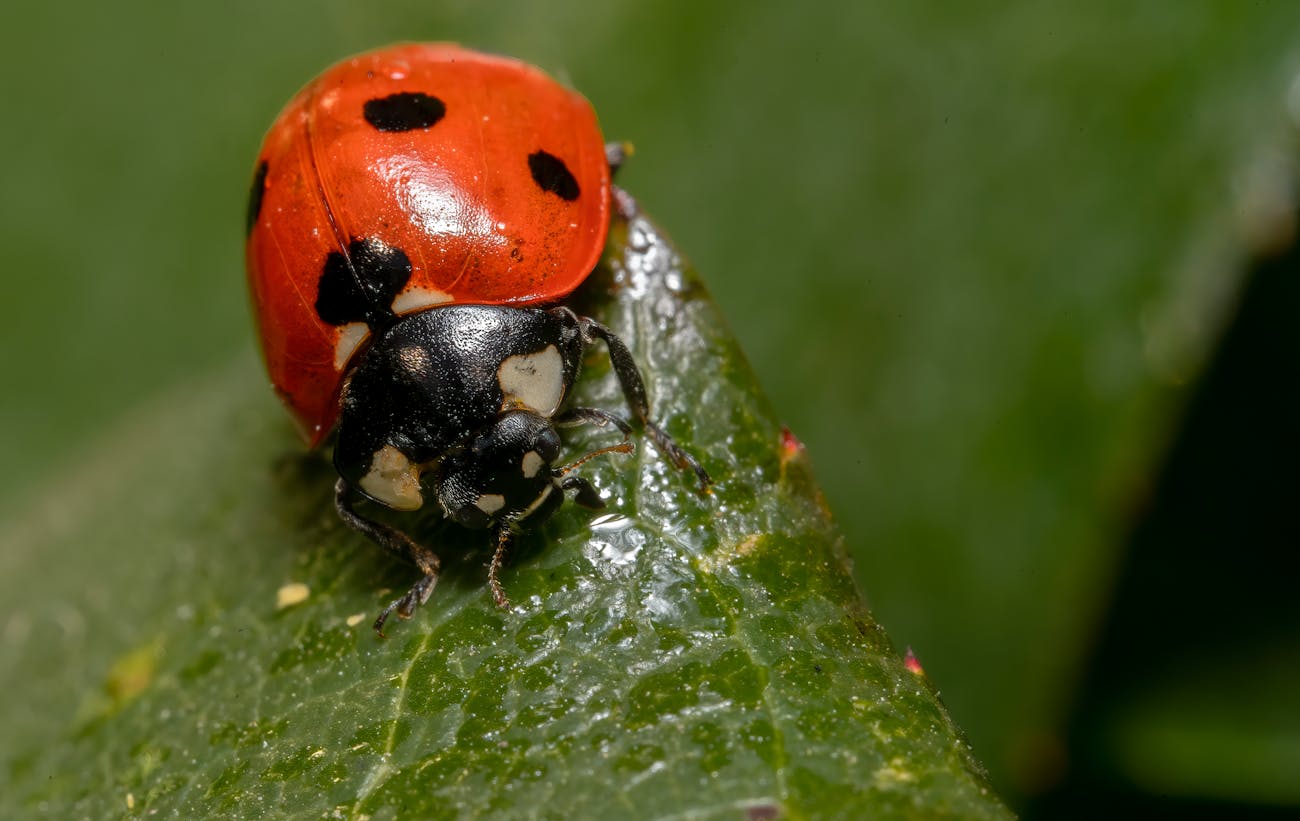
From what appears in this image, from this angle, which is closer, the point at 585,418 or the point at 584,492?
the point at 584,492

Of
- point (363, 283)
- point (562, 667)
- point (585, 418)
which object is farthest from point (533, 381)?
point (562, 667)

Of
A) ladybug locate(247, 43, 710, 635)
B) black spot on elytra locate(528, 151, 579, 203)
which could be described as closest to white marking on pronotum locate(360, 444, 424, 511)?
ladybug locate(247, 43, 710, 635)

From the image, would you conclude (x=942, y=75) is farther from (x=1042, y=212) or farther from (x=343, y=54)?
(x=343, y=54)

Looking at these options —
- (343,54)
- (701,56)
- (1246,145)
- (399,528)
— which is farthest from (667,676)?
(343,54)

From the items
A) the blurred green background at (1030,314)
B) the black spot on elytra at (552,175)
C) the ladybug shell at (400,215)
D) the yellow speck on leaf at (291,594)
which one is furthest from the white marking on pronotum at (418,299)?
the blurred green background at (1030,314)

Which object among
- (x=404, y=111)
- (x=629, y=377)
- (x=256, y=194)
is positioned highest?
(x=404, y=111)

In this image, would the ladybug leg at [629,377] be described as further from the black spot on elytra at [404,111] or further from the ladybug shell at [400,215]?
the black spot on elytra at [404,111]

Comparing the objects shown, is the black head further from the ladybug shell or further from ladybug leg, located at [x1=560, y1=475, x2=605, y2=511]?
the ladybug shell

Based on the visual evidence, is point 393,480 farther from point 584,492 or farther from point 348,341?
point 584,492
